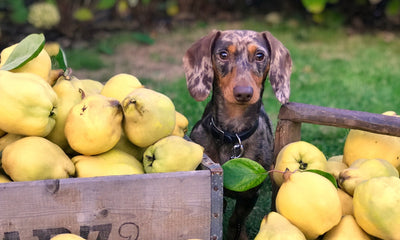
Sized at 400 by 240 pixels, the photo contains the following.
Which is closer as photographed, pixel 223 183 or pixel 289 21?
pixel 223 183

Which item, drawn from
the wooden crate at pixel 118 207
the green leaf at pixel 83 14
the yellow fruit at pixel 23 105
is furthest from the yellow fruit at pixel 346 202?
the green leaf at pixel 83 14

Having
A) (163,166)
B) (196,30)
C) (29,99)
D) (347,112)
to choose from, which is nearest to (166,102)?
(163,166)

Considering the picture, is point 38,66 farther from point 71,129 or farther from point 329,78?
point 329,78

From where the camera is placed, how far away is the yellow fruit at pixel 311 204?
6.45ft

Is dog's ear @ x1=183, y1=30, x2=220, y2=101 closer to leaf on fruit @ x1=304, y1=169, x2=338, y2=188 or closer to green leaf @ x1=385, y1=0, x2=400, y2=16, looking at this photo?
leaf on fruit @ x1=304, y1=169, x2=338, y2=188

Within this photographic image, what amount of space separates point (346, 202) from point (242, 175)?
16.5 inches

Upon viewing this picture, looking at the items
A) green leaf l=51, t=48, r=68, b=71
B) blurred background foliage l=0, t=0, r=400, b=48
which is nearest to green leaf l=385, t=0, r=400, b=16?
blurred background foliage l=0, t=0, r=400, b=48

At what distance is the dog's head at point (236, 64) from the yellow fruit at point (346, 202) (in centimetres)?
76

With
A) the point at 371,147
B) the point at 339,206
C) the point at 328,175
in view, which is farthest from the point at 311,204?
the point at 371,147

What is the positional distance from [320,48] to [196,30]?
184 cm

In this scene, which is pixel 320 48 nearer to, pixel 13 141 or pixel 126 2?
pixel 126 2

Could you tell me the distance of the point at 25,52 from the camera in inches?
84.7

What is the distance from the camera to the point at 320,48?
746cm

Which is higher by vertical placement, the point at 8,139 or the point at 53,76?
the point at 53,76
